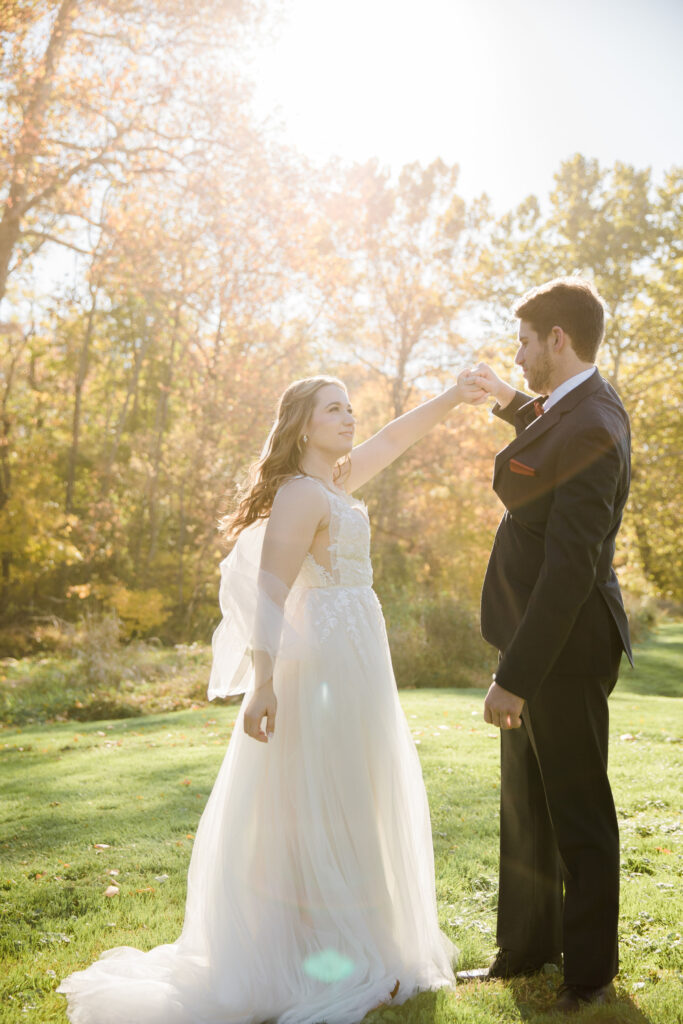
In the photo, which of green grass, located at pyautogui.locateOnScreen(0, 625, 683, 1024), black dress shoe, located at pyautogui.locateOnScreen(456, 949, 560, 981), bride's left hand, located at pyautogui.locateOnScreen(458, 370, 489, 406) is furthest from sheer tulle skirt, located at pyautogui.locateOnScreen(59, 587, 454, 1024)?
bride's left hand, located at pyautogui.locateOnScreen(458, 370, 489, 406)

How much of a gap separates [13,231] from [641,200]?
60.4 ft

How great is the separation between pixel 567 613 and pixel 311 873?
1.49 metres

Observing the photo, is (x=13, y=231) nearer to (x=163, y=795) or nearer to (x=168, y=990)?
(x=163, y=795)

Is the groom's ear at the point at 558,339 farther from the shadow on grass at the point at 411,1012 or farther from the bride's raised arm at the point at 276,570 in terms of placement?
the shadow on grass at the point at 411,1012

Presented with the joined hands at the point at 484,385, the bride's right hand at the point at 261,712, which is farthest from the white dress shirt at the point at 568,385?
the bride's right hand at the point at 261,712

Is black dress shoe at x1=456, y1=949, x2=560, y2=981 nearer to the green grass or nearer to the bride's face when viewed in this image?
the green grass

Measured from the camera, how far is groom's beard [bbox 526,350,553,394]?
3043 mm

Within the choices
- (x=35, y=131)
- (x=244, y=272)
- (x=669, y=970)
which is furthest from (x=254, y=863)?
(x=244, y=272)

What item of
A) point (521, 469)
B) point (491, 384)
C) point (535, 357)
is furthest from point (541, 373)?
point (491, 384)

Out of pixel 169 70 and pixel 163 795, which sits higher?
pixel 169 70

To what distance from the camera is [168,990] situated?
310 centimetres

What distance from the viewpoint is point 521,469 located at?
2910 mm

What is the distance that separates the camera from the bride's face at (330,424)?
11.7 ft

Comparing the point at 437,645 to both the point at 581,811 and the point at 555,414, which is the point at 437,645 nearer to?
the point at 581,811
